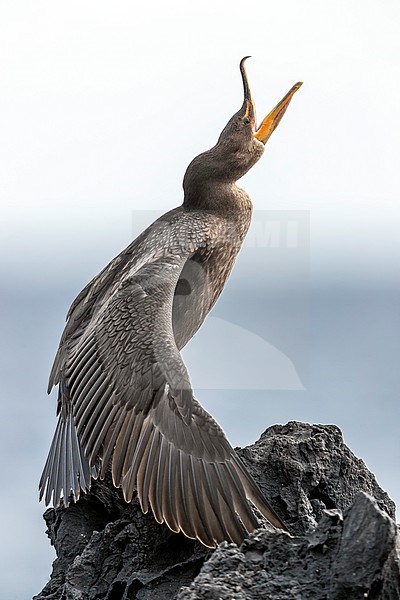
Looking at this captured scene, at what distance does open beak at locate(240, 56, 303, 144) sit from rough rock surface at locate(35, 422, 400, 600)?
2.91 ft

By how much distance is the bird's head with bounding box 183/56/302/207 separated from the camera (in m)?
2.88

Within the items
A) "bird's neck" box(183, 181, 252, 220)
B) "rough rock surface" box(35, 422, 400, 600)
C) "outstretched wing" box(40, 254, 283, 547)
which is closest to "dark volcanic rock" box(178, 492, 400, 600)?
"rough rock surface" box(35, 422, 400, 600)

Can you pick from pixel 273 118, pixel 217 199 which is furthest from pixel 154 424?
pixel 273 118

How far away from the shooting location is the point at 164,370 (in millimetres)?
2264

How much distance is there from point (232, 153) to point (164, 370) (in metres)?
0.86

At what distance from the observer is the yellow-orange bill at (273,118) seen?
298 cm

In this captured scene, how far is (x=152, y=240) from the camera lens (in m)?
2.80

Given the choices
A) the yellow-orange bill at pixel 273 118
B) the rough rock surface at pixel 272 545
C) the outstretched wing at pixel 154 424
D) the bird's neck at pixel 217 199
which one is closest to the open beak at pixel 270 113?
the yellow-orange bill at pixel 273 118

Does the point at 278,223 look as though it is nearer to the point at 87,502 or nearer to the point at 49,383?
the point at 49,383

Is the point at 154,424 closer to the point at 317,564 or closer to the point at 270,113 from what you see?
the point at 317,564

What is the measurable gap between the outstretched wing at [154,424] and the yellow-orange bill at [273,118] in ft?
2.11

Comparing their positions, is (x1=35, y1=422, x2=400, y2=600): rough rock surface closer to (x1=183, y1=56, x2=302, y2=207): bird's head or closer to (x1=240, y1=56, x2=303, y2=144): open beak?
(x1=183, y1=56, x2=302, y2=207): bird's head

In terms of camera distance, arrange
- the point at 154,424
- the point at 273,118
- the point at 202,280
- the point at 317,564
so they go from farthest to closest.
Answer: the point at 273,118, the point at 202,280, the point at 154,424, the point at 317,564

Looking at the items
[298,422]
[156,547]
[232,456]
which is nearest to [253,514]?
[232,456]
